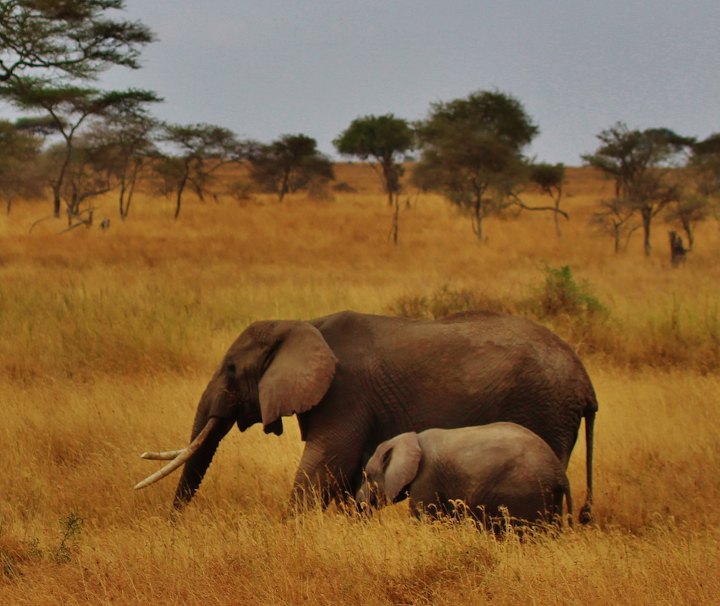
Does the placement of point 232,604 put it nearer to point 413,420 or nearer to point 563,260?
point 413,420

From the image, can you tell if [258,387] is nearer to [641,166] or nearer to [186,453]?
[186,453]

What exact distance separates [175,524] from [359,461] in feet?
3.48

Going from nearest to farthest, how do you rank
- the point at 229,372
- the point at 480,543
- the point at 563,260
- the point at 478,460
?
1. the point at 480,543
2. the point at 478,460
3. the point at 229,372
4. the point at 563,260

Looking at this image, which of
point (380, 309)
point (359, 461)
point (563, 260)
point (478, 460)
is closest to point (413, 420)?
point (359, 461)

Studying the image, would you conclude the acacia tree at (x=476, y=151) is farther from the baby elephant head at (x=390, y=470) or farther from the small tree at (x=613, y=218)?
the baby elephant head at (x=390, y=470)

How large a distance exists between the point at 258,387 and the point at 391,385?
0.75 metres

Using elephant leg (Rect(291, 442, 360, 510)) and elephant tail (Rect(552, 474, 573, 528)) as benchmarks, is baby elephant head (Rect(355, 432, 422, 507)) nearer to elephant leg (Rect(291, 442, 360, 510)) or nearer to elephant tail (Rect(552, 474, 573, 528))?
elephant leg (Rect(291, 442, 360, 510))

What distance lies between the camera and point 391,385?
17.5 feet

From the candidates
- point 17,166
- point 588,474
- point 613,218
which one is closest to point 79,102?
point 17,166

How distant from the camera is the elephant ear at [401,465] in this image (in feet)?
15.6

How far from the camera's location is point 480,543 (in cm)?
428

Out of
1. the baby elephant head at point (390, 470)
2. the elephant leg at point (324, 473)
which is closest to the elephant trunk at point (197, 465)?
the elephant leg at point (324, 473)

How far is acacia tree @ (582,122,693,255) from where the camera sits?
79.3ft

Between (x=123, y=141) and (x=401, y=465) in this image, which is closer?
(x=401, y=465)
